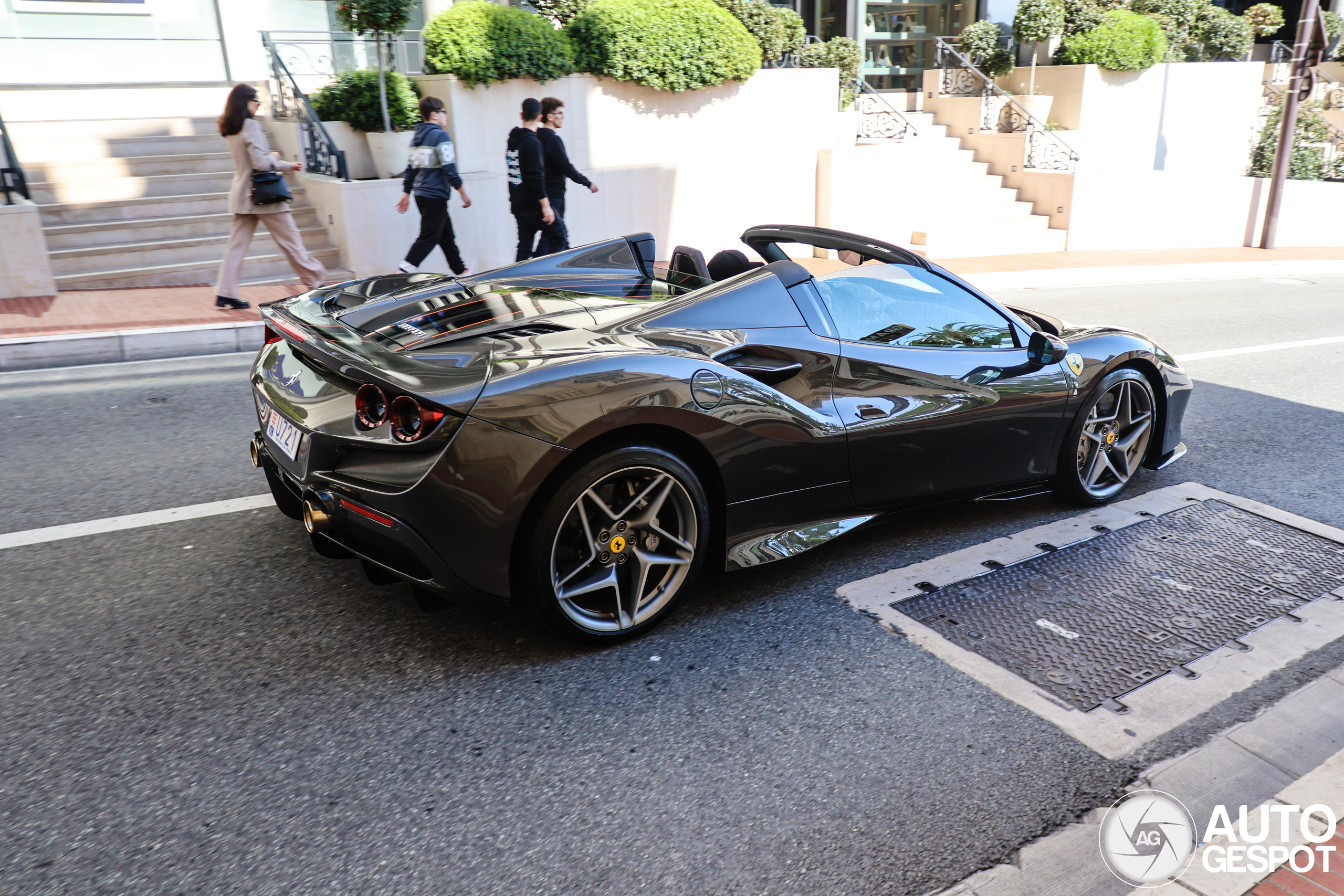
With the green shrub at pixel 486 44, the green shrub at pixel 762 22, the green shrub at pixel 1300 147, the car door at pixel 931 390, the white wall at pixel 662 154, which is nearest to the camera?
the car door at pixel 931 390

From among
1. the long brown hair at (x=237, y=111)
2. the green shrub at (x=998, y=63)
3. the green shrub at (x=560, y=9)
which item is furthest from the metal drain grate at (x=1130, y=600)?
the green shrub at (x=998, y=63)

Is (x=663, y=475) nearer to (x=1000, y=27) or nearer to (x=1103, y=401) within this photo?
(x=1103, y=401)

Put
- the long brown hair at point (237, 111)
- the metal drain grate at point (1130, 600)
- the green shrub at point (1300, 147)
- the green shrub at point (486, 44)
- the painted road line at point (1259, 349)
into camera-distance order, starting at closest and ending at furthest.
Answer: the metal drain grate at point (1130, 600)
the long brown hair at point (237, 111)
the painted road line at point (1259, 349)
the green shrub at point (486, 44)
the green shrub at point (1300, 147)

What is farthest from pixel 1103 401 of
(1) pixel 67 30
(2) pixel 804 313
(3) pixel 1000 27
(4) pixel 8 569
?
(3) pixel 1000 27

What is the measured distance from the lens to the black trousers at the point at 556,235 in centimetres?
989

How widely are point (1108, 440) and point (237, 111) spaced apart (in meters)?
7.37

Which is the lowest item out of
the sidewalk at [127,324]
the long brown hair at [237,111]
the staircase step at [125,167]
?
the sidewalk at [127,324]

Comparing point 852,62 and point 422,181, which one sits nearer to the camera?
point 422,181

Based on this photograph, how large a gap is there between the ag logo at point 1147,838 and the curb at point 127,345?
25.1 ft

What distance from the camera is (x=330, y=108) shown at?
12.3 metres

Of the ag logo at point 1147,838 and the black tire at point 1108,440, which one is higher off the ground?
the black tire at point 1108,440

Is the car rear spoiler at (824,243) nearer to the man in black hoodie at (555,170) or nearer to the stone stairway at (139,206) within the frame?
the man in black hoodie at (555,170)

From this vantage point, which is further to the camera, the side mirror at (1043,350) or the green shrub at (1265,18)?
the green shrub at (1265,18)

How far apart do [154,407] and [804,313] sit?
184 inches
